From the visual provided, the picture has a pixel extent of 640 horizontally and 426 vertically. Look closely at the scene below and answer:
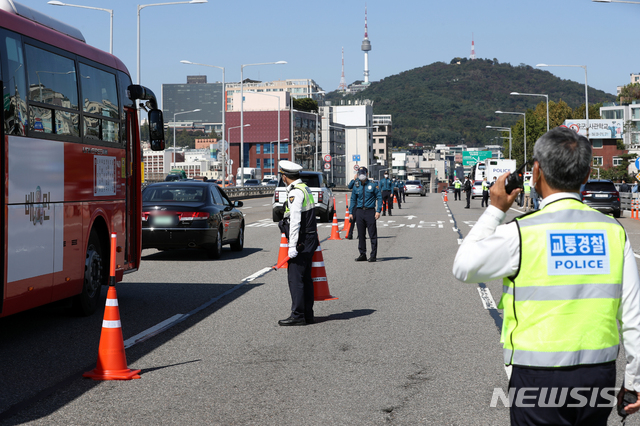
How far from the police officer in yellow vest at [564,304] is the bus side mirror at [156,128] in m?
8.94

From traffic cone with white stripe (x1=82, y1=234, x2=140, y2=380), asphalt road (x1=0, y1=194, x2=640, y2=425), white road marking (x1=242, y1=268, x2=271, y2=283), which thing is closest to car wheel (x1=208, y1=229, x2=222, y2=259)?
white road marking (x1=242, y1=268, x2=271, y2=283)

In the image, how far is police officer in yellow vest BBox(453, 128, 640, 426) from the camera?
286 cm

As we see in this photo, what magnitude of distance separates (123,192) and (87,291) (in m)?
1.67

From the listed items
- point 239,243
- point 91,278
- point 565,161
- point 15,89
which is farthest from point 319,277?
point 239,243

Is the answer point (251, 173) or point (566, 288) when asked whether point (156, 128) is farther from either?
point (251, 173)

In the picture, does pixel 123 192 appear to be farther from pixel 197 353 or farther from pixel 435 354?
pixel 435 354

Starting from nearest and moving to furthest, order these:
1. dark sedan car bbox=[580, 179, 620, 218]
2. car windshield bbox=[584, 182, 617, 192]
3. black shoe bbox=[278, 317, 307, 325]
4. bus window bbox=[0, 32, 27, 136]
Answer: bus window bbox=[0, 32, 27, 136], black shoe bbox=[278, 317, 307, 325], dark sedan car bbox=[580, 179, 620, 218], car windshield bbox=[584, 182, 617, 192]

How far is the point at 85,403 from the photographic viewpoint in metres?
5.66

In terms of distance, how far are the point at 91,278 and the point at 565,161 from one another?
24.6ft

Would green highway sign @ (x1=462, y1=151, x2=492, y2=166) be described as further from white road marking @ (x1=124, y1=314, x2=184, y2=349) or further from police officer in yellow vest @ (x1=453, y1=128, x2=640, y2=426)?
police officer in yellow vest @ (x1=453, y1=128, x2=640, y2=426)

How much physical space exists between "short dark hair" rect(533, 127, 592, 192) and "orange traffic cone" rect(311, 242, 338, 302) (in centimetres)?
697

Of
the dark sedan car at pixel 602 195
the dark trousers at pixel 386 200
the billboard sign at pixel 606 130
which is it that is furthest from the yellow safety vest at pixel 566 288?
the billboard sign at pixel 606 130

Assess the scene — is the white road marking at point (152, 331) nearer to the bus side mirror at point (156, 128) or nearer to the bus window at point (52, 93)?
the bus window at point (52, 93)

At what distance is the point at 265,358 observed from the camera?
23.4ft
